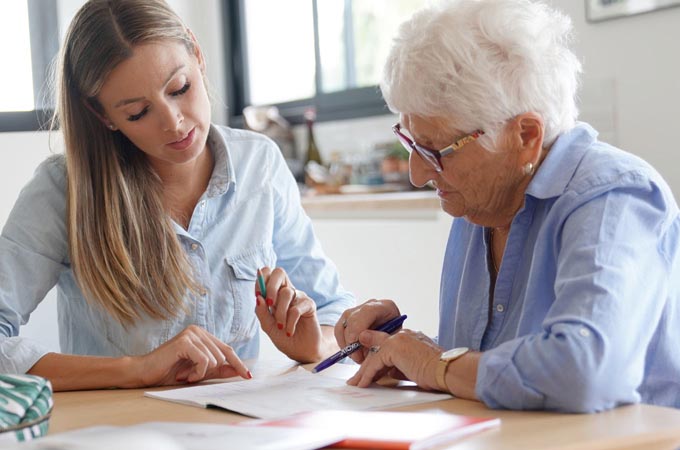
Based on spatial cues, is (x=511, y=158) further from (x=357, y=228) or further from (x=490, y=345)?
(x=357, y=228)

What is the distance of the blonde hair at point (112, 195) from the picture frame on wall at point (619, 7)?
4.78ft

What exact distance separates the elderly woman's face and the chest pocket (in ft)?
1.79

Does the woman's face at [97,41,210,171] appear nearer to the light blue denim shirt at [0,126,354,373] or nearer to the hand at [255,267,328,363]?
the light blue denim shirt at [0,126,354,373]

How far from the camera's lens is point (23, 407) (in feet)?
3.59

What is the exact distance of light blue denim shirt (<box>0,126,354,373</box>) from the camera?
68.7 inches

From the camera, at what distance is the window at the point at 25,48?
3.16 meters

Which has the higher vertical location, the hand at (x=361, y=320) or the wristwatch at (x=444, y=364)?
the wristwatch at (x=444, y=364)

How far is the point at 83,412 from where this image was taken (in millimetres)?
1298

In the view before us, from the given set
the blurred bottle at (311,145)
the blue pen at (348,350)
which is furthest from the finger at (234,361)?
the blurred bottle at (311,145)

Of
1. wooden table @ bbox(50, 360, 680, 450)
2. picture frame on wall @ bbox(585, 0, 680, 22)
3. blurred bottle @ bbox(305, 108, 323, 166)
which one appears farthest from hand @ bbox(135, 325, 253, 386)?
blurred bottle @ bbox(305, 108, 323, 166)

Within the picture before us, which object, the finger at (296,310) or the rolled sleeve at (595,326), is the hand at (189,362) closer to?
the finger at (296,310)

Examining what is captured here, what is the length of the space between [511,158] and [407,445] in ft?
1.96

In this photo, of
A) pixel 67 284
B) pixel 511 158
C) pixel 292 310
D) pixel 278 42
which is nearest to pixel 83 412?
pixel 292 310

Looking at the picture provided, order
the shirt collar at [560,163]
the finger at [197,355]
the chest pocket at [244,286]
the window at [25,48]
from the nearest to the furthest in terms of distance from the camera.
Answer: the shirt collar at [560,163]
the finger at [197,355]
the chest pocket at [244,286]
the window at [25,48]
